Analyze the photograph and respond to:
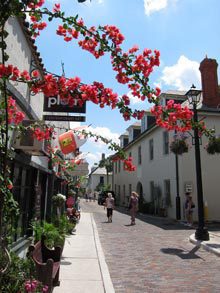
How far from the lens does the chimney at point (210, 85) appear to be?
727 inches

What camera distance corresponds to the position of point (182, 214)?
680 inches

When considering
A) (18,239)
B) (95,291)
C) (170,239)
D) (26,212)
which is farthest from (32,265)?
(170,239)

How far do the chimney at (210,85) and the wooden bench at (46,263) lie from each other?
15273 mm

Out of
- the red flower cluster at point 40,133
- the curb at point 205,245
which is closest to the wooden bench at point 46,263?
the red flower cluster at point 40,133

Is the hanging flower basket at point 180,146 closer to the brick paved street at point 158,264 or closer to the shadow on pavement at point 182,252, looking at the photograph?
the brick paved street at point 158,264

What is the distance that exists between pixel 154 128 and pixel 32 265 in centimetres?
1830

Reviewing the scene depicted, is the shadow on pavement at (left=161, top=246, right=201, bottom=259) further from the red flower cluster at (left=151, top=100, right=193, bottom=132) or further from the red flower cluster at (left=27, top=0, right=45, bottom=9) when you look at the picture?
the red flower cluster at (left=27, top=0, right=45, bottom=9)

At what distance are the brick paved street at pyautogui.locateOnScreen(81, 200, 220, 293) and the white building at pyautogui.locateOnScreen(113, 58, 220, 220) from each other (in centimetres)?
571

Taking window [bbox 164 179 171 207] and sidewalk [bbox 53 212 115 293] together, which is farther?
window [bbox 164 179 171 207]

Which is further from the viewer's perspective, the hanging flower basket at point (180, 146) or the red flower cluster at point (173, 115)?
the hanging flower basket at point (180, 146)

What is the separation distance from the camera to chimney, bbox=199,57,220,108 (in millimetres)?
18469

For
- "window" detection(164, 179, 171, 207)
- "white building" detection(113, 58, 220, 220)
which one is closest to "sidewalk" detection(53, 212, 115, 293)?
"white building" detection(113, 58, 220, 220)

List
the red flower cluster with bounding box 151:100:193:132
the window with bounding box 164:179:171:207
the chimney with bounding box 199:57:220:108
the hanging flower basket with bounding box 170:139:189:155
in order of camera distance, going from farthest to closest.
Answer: the window with bounding box 164:179:171:207
the chimney with bounding box 199:57:220:108
the hanging flower basket with bounding box 170:139:189:155
the red flower cluster with bounding box 151:100:193:132

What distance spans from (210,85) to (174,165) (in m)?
5.34
